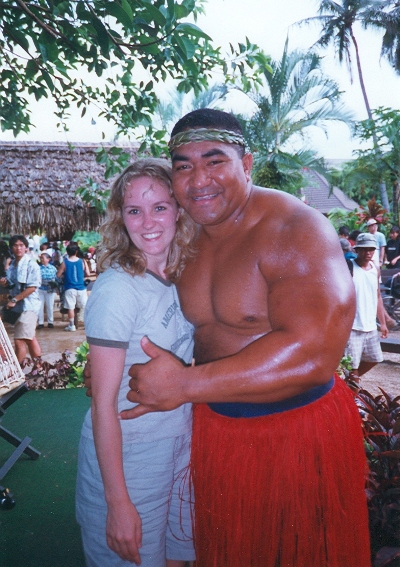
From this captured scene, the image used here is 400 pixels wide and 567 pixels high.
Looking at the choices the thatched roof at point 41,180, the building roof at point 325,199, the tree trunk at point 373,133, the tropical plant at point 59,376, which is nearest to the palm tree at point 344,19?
the tree trunk at point 373,133

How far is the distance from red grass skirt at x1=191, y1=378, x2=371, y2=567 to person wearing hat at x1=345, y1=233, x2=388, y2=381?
11.4ft

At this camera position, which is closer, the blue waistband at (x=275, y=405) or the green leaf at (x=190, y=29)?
the blue waistband at (x=275, y=405)

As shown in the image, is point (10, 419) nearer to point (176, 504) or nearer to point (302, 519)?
point (176, 504)

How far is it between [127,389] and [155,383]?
0.62 feet

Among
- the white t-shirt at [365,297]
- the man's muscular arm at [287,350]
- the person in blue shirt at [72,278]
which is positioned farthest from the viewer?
the person in blue shirt at [72,278]

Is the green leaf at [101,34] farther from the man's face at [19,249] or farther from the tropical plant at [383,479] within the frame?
the man's face at [19,249]

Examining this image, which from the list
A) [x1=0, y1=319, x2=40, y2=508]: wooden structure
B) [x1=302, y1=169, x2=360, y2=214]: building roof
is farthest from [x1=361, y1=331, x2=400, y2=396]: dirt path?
[x1=302, y1=169, x2=360, y2=214]: building roof

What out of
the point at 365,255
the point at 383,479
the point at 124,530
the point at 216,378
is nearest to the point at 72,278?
the point at 365,255

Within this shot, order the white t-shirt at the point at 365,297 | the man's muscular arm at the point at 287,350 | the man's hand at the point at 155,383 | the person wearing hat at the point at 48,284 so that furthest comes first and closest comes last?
the person wearing hat at the point at 48,284
the white t-shirt at the point at 365,297
the man's hand at the point at 155,383
the man's muscular arm at the point at 287,350

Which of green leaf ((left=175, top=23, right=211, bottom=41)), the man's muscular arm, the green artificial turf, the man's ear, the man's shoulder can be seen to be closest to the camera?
the man's muscular arm

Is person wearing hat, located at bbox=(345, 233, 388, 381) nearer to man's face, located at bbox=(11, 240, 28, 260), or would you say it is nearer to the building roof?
man's face, located at bbox=(11, 240, 28, 260)

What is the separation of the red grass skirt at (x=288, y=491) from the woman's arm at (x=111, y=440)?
36cm

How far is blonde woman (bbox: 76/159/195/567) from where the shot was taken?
139 cm

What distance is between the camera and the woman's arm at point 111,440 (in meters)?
1.38
